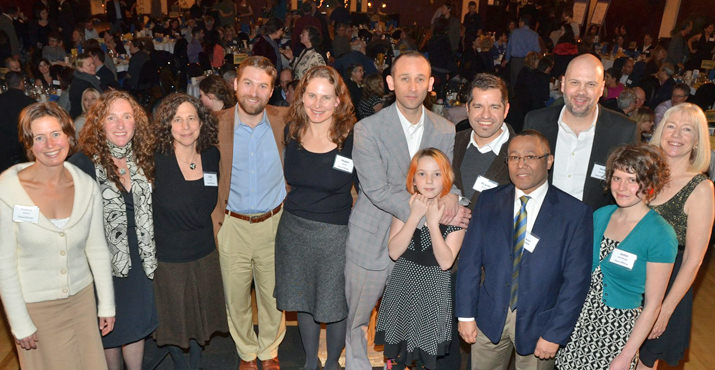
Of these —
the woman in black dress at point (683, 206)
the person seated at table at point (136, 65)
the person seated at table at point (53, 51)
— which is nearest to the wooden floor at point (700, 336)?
the woman in black dress at point (683, 206)

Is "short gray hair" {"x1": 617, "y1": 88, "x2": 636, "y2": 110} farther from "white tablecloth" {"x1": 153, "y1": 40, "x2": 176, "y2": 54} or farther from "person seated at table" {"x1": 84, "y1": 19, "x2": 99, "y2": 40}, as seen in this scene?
"person seated at table" {"x1": 84, "y1": 19, "x2": 99, "y2": 40}

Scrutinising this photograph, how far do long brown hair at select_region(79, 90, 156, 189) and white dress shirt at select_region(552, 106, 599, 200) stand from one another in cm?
220

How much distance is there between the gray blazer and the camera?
9.29ft

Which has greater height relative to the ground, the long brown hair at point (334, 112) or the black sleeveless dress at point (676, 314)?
the long brown hair at point (334, 112)

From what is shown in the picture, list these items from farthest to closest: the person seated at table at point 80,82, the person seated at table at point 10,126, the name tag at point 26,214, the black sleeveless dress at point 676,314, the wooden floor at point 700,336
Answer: the person seated at table at point 80,82, the person seated at table at point 10,126, the wooden floor at point 700,336, the black sleeveless dress at point 676,314, the name tag at point 26,214

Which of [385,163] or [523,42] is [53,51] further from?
[385,163]

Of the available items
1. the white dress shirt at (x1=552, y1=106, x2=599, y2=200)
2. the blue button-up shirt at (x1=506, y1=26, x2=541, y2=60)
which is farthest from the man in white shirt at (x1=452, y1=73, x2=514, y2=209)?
Answer: the blue button-up shirt at (x1=506, y1=26, x2=541, y2=60)

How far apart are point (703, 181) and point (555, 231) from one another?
34.4 inches

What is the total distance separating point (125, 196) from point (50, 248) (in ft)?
1.36

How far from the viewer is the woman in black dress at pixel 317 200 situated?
2.91 meters

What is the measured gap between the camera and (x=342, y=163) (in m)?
2.92

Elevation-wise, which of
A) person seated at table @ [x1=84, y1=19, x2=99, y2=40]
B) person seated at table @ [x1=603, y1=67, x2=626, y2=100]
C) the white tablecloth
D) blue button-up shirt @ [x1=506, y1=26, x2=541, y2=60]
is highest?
blue button-up shirt @ [x1=506, y1=26, x2=541, y2=60]

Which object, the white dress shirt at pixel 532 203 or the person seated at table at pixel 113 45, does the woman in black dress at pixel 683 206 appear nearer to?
the white dress shirt at pixel 532 203

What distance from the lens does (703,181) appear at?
8.87 ft
